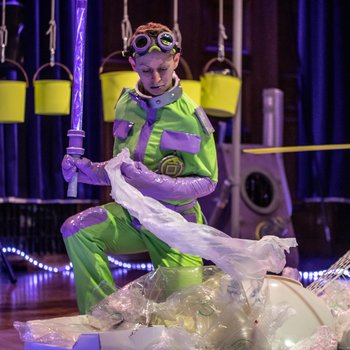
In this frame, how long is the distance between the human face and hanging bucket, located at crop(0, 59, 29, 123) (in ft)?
4.99

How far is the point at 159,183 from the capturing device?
8.38ft

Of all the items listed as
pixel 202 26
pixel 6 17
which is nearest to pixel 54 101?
Answer: pixel 6 17

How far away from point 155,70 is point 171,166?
0.95ft

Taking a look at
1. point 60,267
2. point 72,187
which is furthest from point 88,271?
point 60,267

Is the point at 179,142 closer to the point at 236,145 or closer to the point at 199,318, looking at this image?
the point at 199,318

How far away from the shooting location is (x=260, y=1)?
17.6 ft

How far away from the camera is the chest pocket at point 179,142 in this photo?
2.64 metres

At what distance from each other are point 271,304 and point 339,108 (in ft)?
10.1

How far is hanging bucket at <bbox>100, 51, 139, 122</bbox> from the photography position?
154 inches

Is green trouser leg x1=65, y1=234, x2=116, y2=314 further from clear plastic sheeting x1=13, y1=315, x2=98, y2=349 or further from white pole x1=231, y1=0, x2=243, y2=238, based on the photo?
white pole x1=231, y1=0, x2=243, y2=238

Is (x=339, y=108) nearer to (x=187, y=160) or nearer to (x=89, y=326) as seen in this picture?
(x=187, y=160)

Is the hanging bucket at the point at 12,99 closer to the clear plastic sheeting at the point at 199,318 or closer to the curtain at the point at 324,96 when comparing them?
the clear plastic sheeting at the point at 199,318

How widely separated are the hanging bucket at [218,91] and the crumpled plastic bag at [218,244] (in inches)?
71.9


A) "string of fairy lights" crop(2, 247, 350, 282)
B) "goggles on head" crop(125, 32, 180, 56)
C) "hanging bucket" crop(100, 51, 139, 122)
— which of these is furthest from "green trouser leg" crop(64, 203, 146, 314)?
"string of fairy lights" crop(2, 247, 350, 282)
